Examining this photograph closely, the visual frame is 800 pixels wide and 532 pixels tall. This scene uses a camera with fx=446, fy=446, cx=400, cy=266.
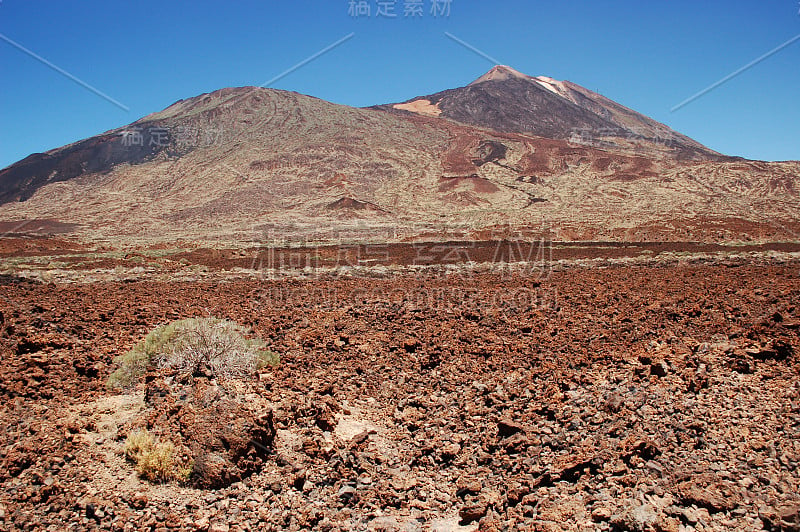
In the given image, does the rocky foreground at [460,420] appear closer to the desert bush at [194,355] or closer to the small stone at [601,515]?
the small stone at [601,515]

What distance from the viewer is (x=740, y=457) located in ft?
12.0

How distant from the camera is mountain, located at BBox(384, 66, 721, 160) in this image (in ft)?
247

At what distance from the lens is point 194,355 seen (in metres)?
5.91

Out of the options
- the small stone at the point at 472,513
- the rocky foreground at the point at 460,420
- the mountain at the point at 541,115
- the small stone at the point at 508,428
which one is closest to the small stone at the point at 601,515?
the rocky foreground at the point at 460,420

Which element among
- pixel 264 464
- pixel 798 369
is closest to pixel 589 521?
pixel 264 464

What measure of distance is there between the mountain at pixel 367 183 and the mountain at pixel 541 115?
53.1 inches

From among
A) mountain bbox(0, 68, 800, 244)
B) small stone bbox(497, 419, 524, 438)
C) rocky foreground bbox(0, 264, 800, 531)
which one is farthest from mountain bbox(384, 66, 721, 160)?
small stone bbox(497, 419, 524, 438)

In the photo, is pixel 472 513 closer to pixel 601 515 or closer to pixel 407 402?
pixel 601 515

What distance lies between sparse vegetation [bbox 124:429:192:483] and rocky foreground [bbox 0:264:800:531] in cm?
10

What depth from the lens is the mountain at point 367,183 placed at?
35.2 metres

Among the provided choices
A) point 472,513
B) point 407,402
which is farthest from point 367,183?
point 472,513

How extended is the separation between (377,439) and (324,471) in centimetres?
71

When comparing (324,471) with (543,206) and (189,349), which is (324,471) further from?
(543,206)

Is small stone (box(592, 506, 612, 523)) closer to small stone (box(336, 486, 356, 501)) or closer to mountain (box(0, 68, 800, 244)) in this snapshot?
small stone (box(336, 486, 356, 501))
